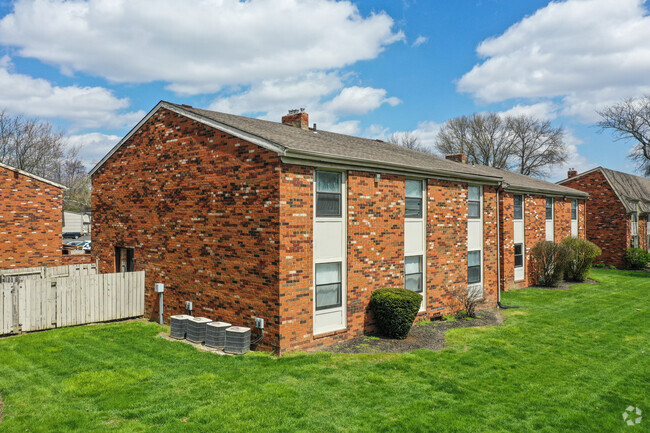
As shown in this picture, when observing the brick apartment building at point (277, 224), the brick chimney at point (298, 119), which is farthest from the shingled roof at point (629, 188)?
the brick chimney at point (298, 119)

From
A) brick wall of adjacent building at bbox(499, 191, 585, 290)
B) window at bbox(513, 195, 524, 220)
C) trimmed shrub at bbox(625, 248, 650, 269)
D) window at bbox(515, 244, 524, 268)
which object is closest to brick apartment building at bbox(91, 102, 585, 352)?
brick wall of adjacent building at bbox(499, 191, 585, 290)

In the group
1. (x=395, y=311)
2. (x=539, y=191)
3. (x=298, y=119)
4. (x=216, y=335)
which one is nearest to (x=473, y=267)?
A: (x=395, y=311)

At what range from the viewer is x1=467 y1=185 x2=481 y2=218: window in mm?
15359

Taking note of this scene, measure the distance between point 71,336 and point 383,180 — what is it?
29.4 ft

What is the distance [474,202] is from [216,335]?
412 inches

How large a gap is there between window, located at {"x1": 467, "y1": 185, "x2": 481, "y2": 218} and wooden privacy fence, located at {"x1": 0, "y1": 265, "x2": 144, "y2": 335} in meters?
11.5

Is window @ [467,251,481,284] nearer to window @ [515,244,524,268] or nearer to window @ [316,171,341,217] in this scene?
window @ [515,244,524,268]

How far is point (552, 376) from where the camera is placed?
8438 mm

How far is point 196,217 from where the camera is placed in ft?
37.9

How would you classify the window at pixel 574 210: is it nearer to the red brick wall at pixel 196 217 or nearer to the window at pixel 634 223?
the window at pixel 634 223

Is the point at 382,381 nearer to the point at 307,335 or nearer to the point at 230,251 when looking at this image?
the point at 307,335

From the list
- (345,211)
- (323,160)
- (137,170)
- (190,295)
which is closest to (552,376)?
(345,211)

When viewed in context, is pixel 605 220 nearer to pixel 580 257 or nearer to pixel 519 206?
pixel 580 257

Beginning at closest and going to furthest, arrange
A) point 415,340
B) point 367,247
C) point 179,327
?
1. point 179,327
2. point 415,340
3. point 367,247
